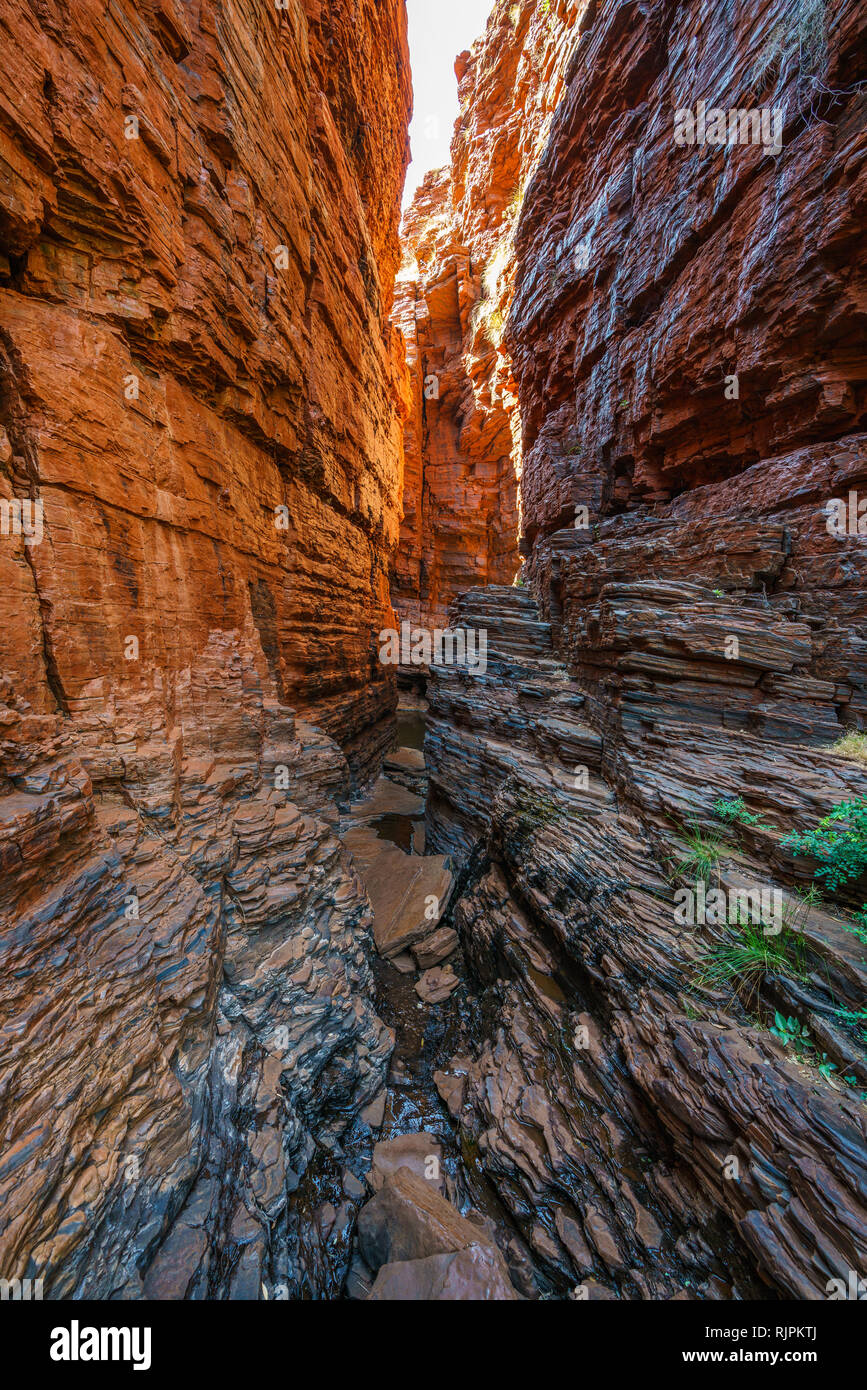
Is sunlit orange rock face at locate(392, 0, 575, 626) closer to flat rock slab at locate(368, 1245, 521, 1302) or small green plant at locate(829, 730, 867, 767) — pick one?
small green plant at locate(829, 730, 867, 767)

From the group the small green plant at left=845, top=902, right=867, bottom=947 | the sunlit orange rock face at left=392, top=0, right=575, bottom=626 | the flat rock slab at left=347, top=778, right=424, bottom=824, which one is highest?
the sunlit orange rock face at left=392, top=0, right=575, bottom=626

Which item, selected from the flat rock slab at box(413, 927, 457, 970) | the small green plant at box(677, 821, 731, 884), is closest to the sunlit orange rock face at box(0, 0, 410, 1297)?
the flat rock slab at box(413, 927, 457, 970)

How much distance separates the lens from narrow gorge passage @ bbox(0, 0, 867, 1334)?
4.04 m

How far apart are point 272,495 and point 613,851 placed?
10.1 m

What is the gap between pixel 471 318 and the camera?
26.8 m

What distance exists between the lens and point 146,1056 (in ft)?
15.0

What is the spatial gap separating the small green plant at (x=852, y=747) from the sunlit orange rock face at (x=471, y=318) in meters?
20.7

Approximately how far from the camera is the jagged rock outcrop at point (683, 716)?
4113mm

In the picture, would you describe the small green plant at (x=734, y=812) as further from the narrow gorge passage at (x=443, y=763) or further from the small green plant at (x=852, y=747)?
the small green plant at (x=852, y=747)

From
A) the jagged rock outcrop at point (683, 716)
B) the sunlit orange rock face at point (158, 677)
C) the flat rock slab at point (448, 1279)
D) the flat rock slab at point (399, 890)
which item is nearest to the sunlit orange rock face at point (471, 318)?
the jagged rock outcrop at point (683, 716)

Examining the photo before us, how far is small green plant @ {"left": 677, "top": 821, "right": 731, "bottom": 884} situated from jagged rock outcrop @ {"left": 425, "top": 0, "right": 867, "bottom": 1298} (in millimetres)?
39

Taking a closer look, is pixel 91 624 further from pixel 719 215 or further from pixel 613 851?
pixel 719 215

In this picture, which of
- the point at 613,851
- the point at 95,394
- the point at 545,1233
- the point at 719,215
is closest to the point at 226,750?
the point at 95,394

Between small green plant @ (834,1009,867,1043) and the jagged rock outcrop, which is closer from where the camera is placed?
small green plant @ (834,1009,867,1043)
